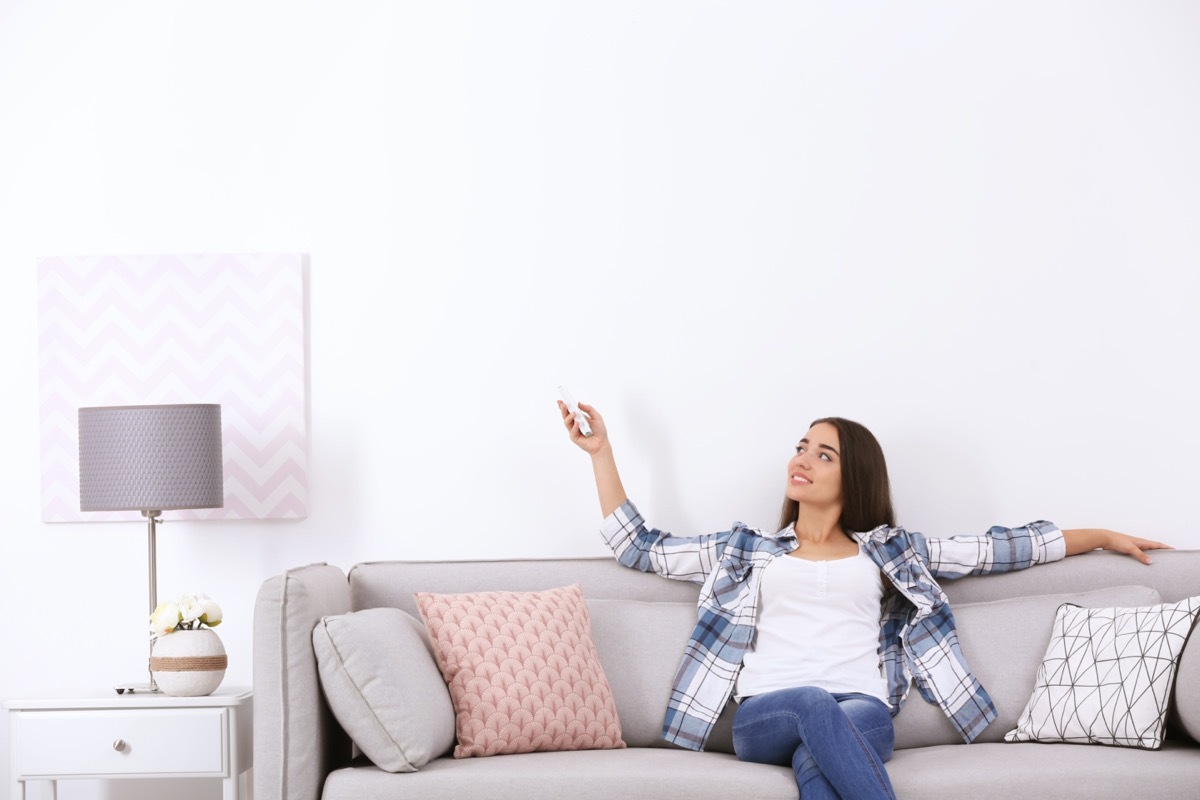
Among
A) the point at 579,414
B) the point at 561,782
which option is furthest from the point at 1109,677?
the point at 579,414

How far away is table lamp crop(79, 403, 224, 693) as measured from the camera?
8.90 feet

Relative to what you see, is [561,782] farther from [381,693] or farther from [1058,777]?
[1058,777]

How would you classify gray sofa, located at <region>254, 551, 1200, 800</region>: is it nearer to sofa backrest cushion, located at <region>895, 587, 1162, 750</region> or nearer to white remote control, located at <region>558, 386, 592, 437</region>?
sofa backrest cushion, located at <region>895, 587, 1162, 750</region>

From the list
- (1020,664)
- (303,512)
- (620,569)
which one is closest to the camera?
(1020,664)

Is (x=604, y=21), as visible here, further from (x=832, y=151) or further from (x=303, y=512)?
(x=303, y=512)

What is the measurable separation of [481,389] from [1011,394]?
1452 mm

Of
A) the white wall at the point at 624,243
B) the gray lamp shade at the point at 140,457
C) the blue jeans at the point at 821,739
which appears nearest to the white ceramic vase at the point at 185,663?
the gray lamp shade at the point at 140,457

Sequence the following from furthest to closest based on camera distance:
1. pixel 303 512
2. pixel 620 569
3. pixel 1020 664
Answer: pixel 303 512 → pixel 620 569 → pixel 1020 664

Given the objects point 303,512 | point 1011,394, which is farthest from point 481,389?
point 1011,394

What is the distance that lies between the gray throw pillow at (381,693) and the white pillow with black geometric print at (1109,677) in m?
1.28

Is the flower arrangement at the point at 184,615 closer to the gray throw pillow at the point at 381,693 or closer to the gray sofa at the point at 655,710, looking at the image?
the gray sofa at the point at 655,710

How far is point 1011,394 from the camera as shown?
3.13 m

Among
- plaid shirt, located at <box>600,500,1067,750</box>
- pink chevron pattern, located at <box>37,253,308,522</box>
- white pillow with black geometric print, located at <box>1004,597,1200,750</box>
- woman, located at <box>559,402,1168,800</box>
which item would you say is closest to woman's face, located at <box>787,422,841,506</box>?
A: woman, located at <box>559,402,1168,800</box>

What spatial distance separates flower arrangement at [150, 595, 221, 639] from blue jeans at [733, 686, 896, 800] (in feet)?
4.16
